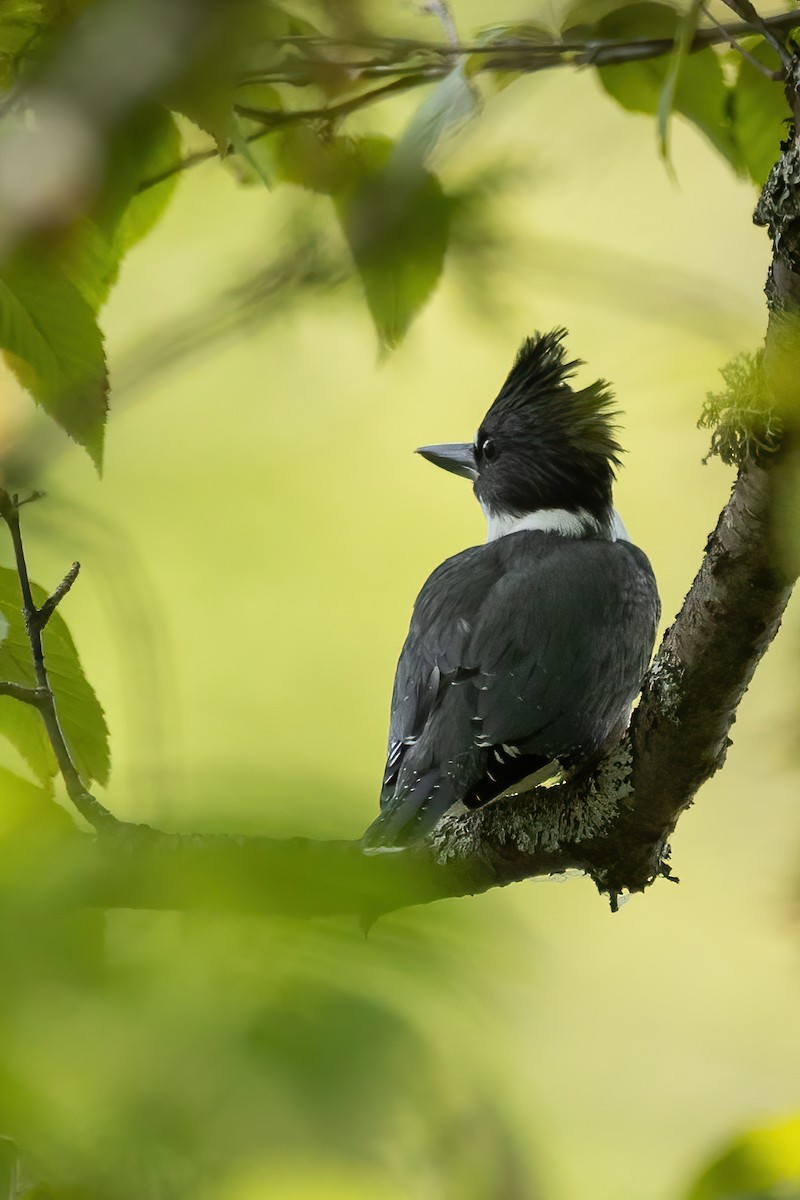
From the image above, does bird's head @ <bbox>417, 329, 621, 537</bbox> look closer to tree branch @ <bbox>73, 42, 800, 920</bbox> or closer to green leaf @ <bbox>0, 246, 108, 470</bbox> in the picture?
tree branch @ <bbox>73, 42, 800, 920</bbox>

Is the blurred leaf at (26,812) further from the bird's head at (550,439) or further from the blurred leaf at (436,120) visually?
the bird's head at (550,439)

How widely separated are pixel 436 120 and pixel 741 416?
321mm

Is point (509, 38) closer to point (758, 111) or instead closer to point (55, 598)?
point (758, 111)

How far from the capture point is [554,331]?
263cm

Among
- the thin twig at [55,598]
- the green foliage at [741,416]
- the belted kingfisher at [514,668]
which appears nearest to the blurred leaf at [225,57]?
the green foliage at [741,416]

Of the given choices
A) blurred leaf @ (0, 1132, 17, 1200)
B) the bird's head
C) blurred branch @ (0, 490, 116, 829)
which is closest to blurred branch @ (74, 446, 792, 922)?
blurred leaf @ (0, 1132, 17, 1200)

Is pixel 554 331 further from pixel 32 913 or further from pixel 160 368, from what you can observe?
pixel 32 913

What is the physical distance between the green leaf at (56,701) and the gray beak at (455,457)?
190 centimetres

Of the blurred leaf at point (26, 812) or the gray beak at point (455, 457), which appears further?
the gray beak at point (455, 457)

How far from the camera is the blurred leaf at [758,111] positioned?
1172 millimetres

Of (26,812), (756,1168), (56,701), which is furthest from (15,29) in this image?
(756,1168)

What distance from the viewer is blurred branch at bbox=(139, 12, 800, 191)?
0.77 metres

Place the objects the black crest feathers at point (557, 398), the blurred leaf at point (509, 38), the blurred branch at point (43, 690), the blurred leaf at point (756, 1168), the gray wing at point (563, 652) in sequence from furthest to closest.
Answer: the black crest feathers at point (557, 398)
the gray wing at point (563, 652)
the blurred branch at point (43, 690)
the blurred leaf at point (509, 38)
the blurred leaf at point (756, 1168)

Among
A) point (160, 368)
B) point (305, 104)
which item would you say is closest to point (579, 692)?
point (305, 104)
